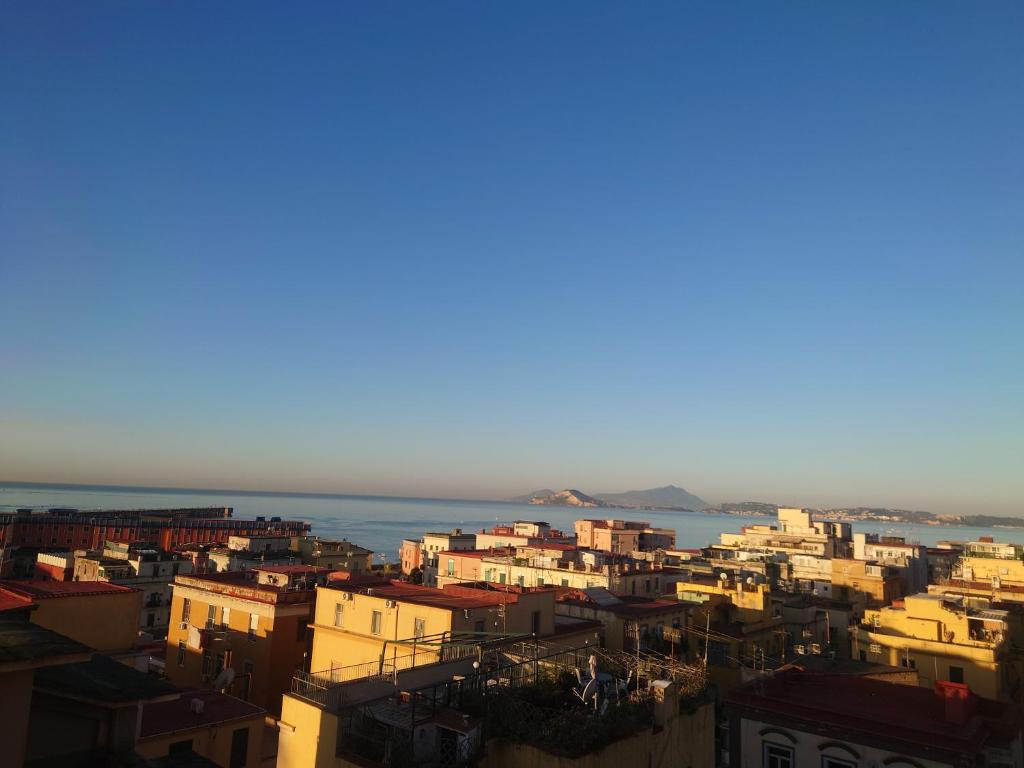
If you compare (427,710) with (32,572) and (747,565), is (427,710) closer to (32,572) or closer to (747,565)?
(747,565)

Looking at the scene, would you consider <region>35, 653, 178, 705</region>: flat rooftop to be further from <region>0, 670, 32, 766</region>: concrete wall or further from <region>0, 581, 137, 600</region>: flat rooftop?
<region>0, 581, 137, 600</region>: flat rooftop

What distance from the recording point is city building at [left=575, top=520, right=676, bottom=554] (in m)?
117

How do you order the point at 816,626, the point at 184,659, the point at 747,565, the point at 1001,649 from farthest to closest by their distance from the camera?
the point at 747,565, the point at 816,626, the point at 184,659, the point at 1001,649

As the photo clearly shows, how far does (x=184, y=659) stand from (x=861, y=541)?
89.5 meters

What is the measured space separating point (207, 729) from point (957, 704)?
2453 centimetres

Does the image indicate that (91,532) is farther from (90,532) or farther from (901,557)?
(901,557)

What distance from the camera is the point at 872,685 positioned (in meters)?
24.7

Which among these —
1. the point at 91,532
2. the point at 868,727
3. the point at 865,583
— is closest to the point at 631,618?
the point at 868,727

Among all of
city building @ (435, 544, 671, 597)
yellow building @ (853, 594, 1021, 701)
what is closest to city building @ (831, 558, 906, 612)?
city building @ (435, 544, 671, 597)

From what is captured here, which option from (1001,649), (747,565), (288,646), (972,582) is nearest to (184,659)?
(288,646)

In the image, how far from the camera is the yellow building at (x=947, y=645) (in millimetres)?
31812

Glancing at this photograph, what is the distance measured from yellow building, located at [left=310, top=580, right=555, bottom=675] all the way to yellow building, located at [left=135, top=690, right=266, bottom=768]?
140 inches

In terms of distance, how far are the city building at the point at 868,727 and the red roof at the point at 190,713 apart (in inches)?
703

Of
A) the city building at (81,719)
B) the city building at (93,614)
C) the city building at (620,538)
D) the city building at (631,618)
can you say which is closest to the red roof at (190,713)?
the city building at (93,614)
